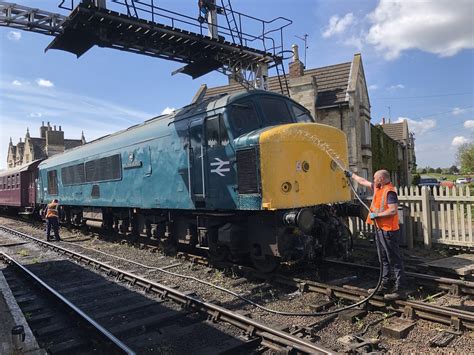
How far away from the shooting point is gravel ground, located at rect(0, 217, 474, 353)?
461 cm

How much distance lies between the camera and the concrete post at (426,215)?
1009 cm

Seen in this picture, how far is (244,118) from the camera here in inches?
304

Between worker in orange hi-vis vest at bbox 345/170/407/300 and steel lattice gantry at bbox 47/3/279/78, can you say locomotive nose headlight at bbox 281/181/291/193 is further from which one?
steel lattice gantry at bbox 47/3/279/78

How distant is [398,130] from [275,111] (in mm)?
38096

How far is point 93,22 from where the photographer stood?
9.43 meters

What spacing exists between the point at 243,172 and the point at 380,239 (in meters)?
2.52

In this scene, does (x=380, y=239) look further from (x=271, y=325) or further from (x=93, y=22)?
Result: (x=93, y=22)

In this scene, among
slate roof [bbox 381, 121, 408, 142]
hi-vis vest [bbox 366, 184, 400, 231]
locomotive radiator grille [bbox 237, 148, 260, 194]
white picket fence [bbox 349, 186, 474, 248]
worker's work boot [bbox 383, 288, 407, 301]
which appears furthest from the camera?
slate roof [bbox 381, 121, 408, 142]

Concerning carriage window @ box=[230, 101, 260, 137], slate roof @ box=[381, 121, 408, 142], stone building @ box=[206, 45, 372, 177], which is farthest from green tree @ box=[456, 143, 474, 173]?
carriage window @ box=[230, 101, 260, 137]

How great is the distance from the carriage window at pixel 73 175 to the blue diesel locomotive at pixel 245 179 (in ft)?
15.7

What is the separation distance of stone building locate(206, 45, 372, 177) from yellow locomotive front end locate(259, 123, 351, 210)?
10395mm

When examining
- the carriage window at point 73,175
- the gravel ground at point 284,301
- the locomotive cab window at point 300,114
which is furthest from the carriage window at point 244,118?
the carriage window at point 73,175

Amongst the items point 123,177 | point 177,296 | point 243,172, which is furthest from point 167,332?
point 123,177

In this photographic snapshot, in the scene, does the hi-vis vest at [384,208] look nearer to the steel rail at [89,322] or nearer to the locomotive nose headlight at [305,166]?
the locomotive nose headlight at [305,166]
